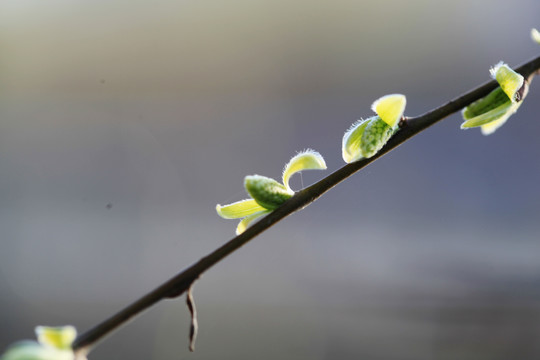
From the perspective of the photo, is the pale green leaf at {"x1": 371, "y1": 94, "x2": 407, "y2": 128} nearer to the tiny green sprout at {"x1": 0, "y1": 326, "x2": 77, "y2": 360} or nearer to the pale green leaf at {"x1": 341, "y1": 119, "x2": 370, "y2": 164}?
the pale green leaf at {"x1": 341, "y1": 119, "x2": 370, "y2": 164}

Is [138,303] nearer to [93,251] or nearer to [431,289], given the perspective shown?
[431,289]

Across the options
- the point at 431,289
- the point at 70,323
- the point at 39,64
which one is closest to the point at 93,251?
the point at 70,323

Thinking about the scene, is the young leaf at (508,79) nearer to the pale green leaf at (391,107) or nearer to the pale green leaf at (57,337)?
the pale green leaf at (391,107)

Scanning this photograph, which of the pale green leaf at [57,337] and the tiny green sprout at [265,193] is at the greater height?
the tiny green sprout at [265,193]

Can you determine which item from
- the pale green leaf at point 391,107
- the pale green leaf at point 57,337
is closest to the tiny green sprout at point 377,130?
the pale green leaf at point 391,107

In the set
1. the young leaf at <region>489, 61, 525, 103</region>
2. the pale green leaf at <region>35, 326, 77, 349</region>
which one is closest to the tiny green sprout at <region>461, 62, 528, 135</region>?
the young leaf at <region>489, 61, 525, 103</region>

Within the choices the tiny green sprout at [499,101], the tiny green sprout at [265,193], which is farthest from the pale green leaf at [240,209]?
the tiny green sprout at [499,101]

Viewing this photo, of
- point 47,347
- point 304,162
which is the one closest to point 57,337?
point 47,347

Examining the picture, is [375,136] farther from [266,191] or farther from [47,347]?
[47,347]
